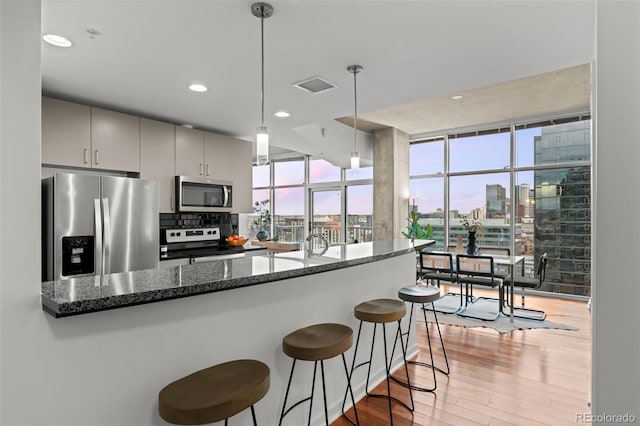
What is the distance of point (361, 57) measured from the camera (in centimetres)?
256

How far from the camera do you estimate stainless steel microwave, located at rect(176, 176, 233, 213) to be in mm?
4078

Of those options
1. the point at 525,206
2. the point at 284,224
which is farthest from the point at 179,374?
the point at 284,224

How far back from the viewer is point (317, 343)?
1714mm

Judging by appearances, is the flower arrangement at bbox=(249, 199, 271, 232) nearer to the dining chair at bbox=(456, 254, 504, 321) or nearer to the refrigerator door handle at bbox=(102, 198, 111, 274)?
the dining chair at bbox=(456, 254, 504, 321)

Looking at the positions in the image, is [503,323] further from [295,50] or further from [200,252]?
[295,50]

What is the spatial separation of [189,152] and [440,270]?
346cm

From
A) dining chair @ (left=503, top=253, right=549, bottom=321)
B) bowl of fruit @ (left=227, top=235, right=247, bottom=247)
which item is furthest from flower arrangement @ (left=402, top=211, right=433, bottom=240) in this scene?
bowl of fruit @ (left=227, top=235, right=247, bottom=247)

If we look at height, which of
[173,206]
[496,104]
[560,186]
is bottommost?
[173,206]

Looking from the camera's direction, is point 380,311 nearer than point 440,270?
Yes

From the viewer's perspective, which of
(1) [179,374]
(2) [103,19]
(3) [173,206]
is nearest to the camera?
(1) [179,374]
